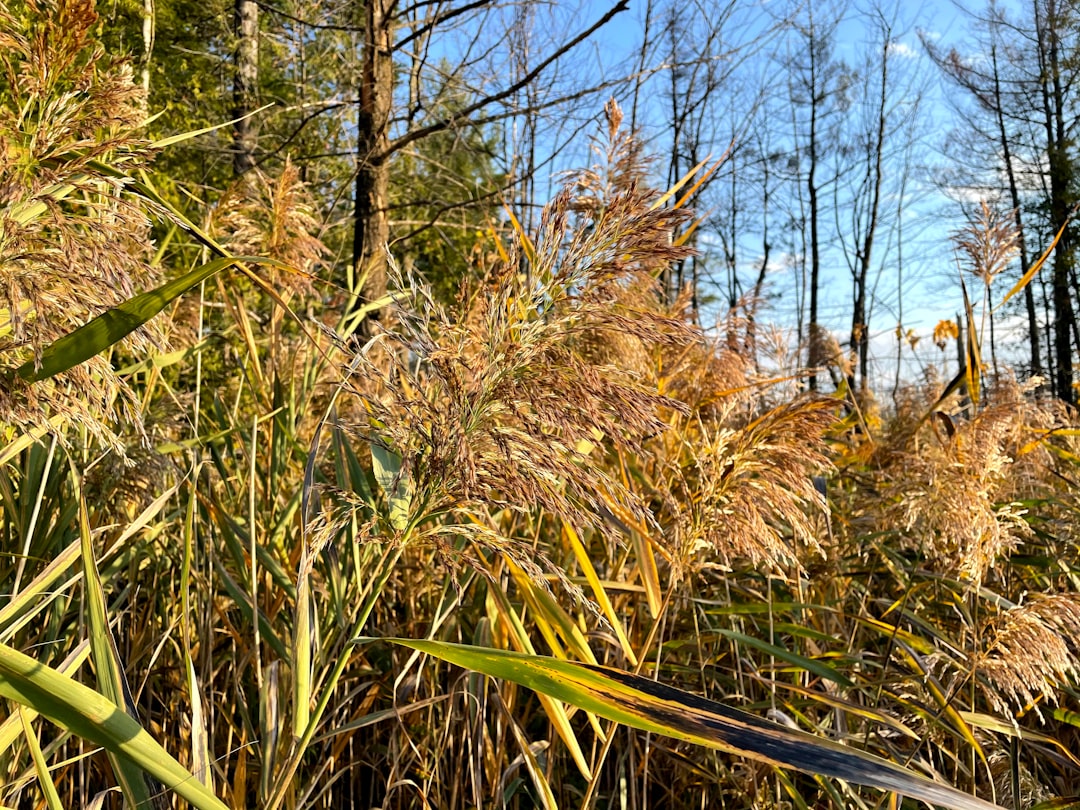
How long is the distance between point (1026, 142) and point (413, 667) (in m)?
19.3

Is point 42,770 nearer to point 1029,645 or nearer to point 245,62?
point 1029,645

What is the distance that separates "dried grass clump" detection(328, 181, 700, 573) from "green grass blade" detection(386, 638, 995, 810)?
0.47 ft

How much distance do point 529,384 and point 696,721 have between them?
0.37 metres

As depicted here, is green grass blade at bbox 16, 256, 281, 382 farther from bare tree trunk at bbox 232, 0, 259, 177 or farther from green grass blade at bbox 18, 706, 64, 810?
bare tree trunk at bbox 232, 0, 259, 177

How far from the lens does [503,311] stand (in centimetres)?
83

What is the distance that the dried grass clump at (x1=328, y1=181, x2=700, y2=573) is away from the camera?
0.81 m

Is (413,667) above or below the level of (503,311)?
below

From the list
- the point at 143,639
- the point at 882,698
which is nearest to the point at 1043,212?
the point at 882,698

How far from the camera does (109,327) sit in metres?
0.75

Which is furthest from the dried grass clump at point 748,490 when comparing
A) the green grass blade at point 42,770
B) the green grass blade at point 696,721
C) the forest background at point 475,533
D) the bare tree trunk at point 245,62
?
the bare tree trunk at point 245,62

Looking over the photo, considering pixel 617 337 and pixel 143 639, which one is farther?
pixel 617 337

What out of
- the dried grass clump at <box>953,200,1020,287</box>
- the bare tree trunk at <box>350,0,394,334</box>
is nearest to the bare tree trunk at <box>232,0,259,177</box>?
the bare tree trunk at <box>350,0,394,334</box>

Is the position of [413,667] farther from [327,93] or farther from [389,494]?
[327,93]

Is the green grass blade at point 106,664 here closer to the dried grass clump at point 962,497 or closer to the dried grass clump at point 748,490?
the dried grass clump at point 748,490
